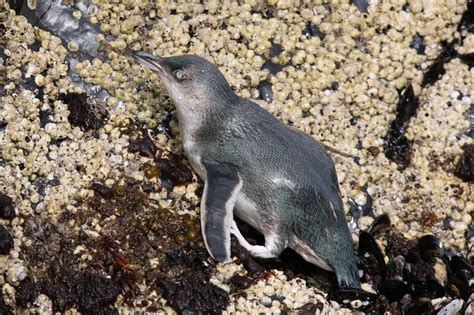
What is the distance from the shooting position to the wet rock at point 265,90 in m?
5.12

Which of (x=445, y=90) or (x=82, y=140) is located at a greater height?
(x=445, y=90)

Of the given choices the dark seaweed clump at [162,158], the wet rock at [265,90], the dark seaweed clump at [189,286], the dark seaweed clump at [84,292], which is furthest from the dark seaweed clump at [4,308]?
the wet rock at [265,90]

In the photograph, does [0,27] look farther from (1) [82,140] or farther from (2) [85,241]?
(2) [85,241]

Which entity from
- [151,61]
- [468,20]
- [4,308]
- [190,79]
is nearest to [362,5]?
[468,20]

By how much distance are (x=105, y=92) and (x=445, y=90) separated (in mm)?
2130

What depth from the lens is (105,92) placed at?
16.2 ft

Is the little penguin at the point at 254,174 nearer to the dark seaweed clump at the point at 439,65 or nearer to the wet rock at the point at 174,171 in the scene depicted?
the wet rock at the point at 174,171

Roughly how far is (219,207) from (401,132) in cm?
151

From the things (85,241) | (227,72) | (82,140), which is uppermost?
(227,72)

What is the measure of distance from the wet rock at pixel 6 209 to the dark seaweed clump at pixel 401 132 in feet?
7.39

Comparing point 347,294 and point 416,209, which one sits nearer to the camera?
point 347,294

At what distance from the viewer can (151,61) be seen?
4699 millimetres

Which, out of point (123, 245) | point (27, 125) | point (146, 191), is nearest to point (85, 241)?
point (123, 245)

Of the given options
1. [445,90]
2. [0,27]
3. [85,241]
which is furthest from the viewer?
[445,90]
